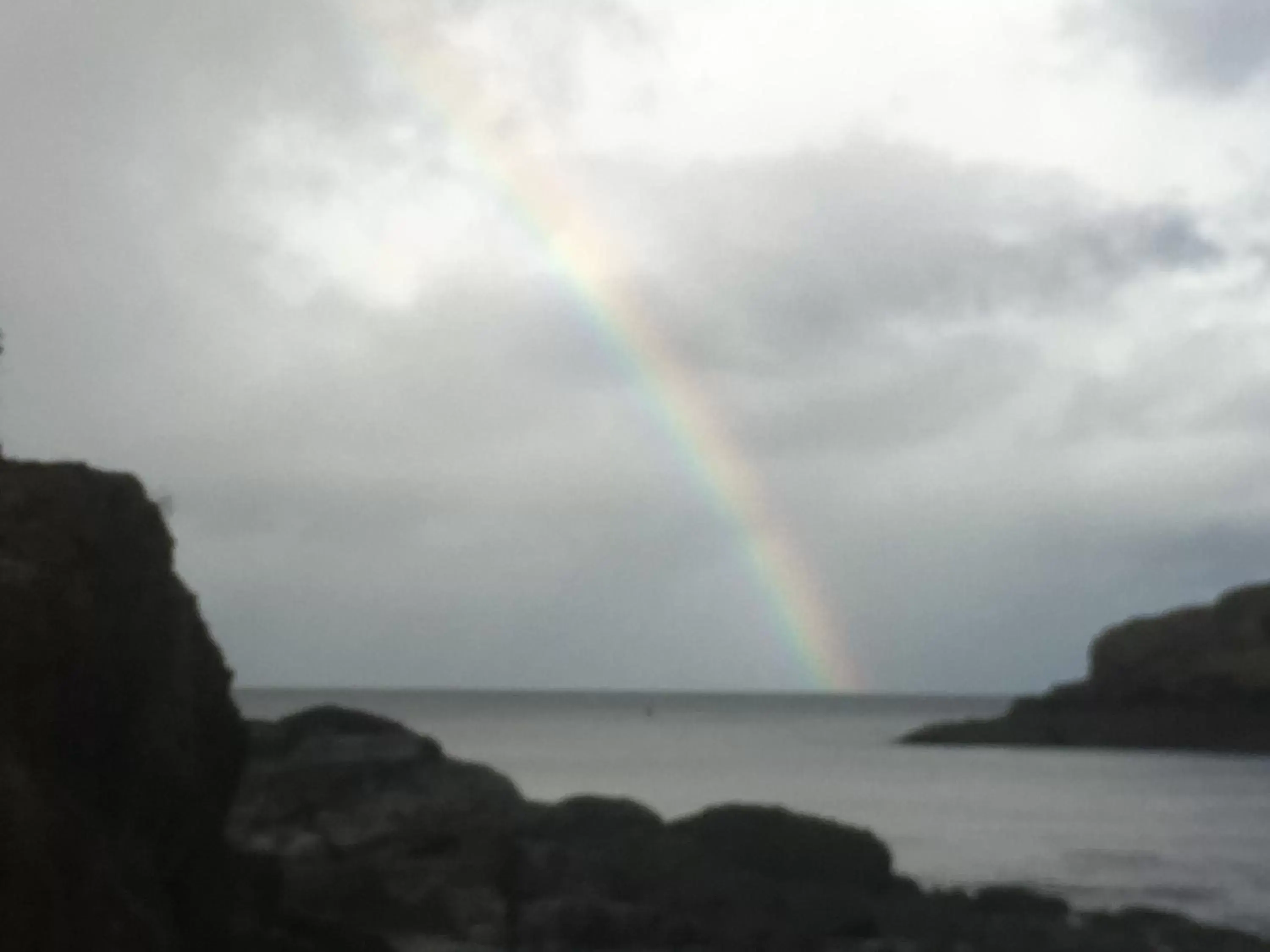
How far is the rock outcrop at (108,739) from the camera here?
35.1 ft

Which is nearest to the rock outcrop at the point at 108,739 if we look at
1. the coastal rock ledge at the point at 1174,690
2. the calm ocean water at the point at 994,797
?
the calm ocean water at the point at 994,797

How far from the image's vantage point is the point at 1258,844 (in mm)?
49812

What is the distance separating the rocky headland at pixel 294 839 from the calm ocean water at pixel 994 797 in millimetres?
9012

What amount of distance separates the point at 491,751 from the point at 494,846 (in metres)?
79.0

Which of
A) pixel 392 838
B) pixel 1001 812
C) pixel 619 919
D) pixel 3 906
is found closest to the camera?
pixel 3 906

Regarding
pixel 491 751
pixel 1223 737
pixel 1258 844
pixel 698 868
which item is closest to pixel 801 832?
pixel 698 868

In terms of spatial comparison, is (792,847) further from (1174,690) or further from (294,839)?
(1174,690)

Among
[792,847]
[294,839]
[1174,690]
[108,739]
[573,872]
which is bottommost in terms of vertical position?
[573,872]

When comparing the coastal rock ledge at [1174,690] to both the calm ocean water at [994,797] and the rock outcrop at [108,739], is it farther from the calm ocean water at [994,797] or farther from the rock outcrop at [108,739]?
the rock outcrop at [108,739]

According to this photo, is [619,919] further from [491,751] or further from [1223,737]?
[1223,737]

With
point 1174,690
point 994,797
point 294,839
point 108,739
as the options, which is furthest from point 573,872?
point 1174,690

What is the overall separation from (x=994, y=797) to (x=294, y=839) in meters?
49.9

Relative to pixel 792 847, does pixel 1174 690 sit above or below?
above

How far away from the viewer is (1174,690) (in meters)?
118
